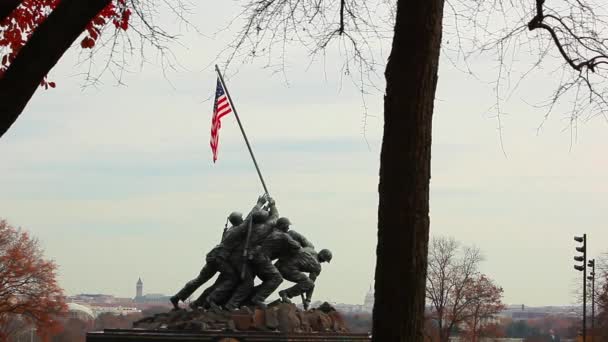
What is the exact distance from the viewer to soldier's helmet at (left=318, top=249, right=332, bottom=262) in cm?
2978

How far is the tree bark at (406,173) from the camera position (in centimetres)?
869

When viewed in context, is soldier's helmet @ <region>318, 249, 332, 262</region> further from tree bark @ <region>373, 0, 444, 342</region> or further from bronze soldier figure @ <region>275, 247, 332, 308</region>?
tree bark @ <region>373, 0, 444, 342</region>

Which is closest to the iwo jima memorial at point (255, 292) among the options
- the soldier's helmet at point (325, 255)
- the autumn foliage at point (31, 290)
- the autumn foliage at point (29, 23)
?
the soldier's helmet at point (325, 255)

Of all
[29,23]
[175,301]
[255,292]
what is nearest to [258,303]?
[255,292]

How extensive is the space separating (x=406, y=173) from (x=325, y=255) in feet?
69.5

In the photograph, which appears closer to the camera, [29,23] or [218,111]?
[29,23]

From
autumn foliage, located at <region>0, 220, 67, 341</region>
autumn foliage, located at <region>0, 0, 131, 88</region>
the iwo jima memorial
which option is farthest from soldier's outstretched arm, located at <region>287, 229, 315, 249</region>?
autumn foliage, located at <region>0, 220, 67, 341</region>

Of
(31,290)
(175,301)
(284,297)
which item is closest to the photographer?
(284,297)

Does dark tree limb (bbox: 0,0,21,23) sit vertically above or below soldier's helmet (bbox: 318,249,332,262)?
below

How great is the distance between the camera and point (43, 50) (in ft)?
27.8

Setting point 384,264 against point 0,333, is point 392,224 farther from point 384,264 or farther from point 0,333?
point 0,333

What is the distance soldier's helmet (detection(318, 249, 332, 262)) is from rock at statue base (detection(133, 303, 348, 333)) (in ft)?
4.45

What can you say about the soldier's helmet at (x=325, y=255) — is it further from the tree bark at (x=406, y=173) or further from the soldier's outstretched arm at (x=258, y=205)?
the tree bark at (x=406, y=173)

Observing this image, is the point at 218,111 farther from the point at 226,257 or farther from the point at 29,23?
the point at 29,23
